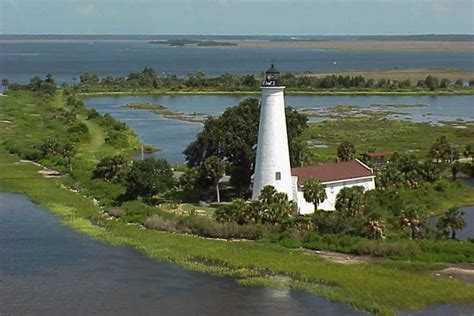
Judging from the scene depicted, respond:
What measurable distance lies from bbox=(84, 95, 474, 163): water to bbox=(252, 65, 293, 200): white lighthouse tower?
900 inches

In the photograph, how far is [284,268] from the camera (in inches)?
A: 1268

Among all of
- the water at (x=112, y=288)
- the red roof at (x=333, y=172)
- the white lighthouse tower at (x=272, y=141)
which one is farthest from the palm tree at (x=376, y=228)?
the water at (x=112, y=288)

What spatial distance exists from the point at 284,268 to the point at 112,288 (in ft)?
23.4

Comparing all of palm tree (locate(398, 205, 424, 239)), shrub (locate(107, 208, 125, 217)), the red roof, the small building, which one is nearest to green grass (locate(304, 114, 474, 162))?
the red roof

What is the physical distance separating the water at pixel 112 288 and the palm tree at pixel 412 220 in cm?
858

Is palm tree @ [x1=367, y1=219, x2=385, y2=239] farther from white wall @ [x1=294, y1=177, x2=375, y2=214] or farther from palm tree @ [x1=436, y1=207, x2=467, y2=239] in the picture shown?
white wall @ [x1=294, y1=177, x2=375, y2=214]

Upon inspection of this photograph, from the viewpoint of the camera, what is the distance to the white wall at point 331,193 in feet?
133

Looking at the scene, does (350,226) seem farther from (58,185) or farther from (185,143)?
(185,143)

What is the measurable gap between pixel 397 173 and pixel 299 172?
791 centimetres

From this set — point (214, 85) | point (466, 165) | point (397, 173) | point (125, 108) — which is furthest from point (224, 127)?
point (214, 85)

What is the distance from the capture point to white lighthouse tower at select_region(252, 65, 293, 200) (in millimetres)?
38406

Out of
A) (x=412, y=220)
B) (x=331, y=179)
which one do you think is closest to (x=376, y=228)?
(x=412, y=220)

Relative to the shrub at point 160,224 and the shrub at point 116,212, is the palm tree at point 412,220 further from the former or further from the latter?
the shrub at point 116,212

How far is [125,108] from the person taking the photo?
4311 inches
